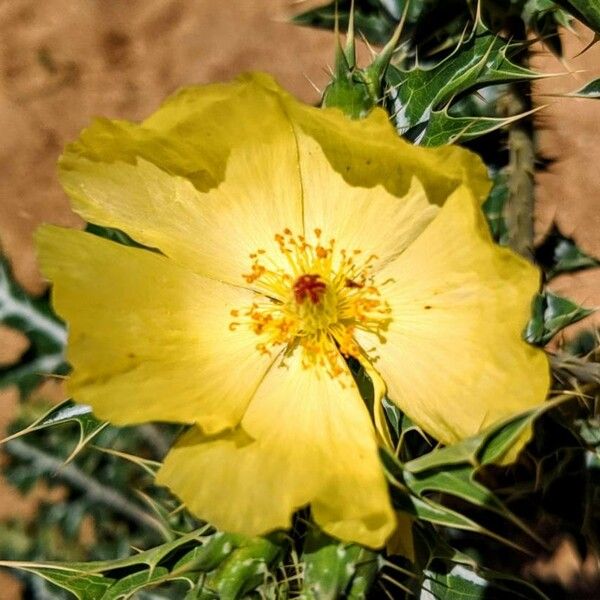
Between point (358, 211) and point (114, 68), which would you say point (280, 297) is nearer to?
point (358, 211)

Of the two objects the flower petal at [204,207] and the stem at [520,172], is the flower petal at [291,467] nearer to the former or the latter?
the flower petal at [204,207]

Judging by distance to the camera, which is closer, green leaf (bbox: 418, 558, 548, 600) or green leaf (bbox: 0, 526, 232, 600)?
green leaf (bbox: 0, 526, 232, 600)

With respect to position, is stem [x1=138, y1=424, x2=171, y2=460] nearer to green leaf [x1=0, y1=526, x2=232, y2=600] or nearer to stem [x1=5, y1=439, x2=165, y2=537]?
stem [x1=5, y1=439, x2=165, y2=537]

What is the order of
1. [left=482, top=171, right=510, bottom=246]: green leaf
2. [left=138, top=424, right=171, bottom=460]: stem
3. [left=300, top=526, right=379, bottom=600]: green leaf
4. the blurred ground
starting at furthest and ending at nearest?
the blurred ground < [left=138, top=424, right=171, bottom=460]: stem < [left=482, top=171, right=510, bottom=246]: green leaf < [left=300, top=526, right=379, bottom=600]: green leaf

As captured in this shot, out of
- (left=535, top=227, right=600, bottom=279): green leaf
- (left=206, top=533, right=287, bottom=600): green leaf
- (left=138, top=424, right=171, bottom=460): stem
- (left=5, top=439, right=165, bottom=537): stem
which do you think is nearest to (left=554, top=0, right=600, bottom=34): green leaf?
(left=535, top=227, right=600, bottom=279): green leaf

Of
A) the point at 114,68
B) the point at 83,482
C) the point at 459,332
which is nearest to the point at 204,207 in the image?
the point at 459,332

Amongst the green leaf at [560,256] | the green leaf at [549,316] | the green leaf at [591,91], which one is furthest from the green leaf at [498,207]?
the green leaf at [591,91]

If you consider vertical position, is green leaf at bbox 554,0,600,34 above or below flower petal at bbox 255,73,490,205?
above
